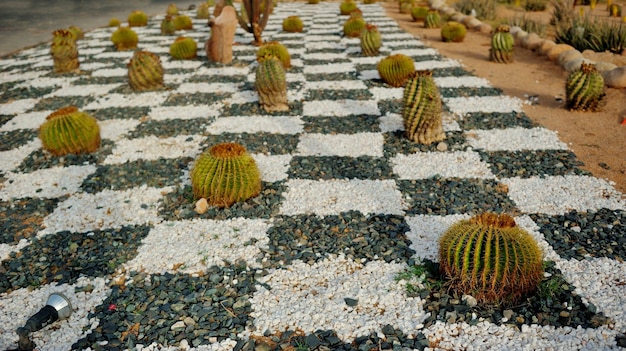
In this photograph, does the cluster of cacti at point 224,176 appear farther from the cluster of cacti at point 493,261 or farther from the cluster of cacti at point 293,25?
the cluster of cacti at point 293,25

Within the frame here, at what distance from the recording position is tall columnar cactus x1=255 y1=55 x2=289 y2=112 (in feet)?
24.5

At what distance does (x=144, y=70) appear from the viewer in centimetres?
879

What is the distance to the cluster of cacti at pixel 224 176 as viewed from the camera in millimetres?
4832

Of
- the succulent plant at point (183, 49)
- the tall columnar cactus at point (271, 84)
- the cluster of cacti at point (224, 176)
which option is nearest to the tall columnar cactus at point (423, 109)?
the tall columnar cactus at point (271, 84)

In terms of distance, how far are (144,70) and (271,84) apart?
2798 mm

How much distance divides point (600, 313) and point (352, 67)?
303 inches

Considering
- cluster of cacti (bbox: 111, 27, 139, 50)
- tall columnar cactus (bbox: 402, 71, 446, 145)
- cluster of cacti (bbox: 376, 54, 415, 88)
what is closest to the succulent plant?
cluster of cacti (bbox: 111, 27, 139, 50)

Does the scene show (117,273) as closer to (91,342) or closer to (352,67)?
(91,342)

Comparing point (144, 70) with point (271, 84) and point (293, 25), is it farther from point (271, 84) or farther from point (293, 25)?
point (293, 25)

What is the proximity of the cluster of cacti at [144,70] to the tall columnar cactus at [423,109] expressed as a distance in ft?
16.4

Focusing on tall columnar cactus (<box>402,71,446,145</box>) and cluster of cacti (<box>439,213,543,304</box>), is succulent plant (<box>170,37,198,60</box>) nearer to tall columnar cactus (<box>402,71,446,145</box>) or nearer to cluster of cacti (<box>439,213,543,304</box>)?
tall columnar cactus (<box>402,71,446,145</box>)

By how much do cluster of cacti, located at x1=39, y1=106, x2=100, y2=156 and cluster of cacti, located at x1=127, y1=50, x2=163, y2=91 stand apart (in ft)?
8.58

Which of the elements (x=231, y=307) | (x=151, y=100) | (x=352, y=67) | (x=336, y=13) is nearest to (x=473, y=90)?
(x=352, y=67)

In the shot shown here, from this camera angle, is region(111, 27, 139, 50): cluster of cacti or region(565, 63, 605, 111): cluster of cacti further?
region(111, 27, 139, 50): cluster of cacti
